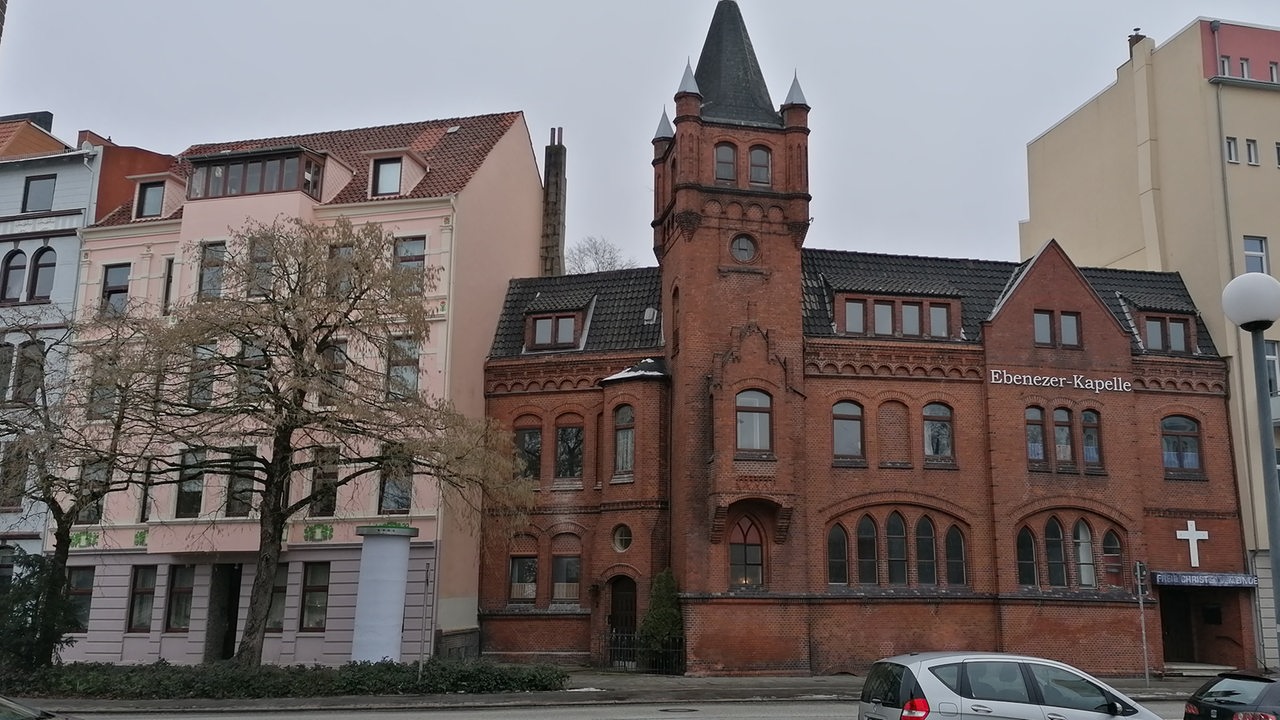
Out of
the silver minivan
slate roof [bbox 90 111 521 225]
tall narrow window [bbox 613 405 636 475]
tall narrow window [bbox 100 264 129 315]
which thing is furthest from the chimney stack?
the silver minivan

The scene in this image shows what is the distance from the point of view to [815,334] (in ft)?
104

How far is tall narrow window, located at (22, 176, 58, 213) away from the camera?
122ft

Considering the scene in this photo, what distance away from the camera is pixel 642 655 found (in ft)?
96.4

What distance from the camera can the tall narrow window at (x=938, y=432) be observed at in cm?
3180

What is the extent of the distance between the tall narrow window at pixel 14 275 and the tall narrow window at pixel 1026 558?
32.3 meters

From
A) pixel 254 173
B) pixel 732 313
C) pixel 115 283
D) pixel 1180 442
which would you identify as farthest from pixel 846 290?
pixel 115 283

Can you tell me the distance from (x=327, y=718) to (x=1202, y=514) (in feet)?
83.7

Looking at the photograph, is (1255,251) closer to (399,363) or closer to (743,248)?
(743,248)

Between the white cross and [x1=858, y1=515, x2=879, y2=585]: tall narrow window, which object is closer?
[x1=858, y1=515, x2=879, y2=585]: tall narrow window

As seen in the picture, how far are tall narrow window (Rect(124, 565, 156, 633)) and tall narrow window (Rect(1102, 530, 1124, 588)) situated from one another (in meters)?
27.4

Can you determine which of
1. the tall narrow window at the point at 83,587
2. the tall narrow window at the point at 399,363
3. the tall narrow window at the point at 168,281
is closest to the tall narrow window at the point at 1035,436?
the tall narrow window at the point at 399,363

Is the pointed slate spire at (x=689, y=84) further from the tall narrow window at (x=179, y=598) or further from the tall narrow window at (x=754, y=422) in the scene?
the tall narrow window at (x=179, y=598)

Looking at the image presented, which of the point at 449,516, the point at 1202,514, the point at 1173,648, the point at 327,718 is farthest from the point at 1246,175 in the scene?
the point at 327,718

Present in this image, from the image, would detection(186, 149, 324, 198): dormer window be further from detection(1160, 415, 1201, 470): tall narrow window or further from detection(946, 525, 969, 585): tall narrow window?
detection(1160, 415, 1201, 470): tall narrow window
